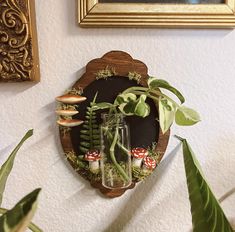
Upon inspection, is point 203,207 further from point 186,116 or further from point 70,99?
point 70,99

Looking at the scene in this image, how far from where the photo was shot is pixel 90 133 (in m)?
0.67

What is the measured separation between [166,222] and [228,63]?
416 mm

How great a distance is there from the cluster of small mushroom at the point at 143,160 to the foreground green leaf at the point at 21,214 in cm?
35

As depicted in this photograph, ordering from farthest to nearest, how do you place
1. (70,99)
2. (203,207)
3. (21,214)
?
(70,99), (203,207), (21,214)

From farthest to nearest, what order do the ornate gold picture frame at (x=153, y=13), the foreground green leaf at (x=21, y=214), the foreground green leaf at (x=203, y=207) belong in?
the ornate gold picture frame at (x=153, y=13)
the foreground green leaf at (x=203, y=207)
the foreground green leaf at (x=21, y=214)

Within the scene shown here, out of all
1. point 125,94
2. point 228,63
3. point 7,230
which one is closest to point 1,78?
point 125,94

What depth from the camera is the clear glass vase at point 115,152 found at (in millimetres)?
637

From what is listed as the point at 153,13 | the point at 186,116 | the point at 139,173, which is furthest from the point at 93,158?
the point at 153,13

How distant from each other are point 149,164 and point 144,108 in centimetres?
15

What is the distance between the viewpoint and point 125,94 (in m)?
0.60

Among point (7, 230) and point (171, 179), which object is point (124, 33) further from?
point (7, 230)

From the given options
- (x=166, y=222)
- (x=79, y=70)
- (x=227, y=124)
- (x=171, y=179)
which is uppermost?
(x=79, y=70)

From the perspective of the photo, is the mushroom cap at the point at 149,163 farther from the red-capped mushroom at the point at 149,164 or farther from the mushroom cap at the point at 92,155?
the mushroom cap at the point at 92,155

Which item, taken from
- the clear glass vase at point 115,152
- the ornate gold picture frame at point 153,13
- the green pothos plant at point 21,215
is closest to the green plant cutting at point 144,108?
the clear glass vase at point 115,152
